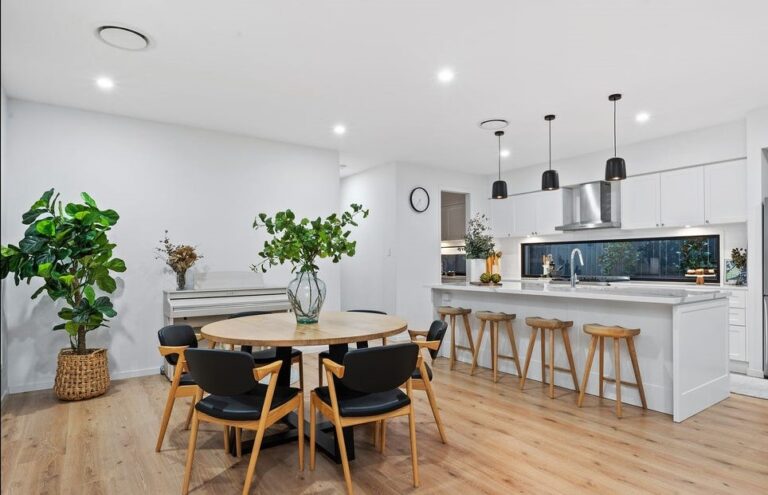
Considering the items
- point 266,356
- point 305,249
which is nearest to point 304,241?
point 305,249

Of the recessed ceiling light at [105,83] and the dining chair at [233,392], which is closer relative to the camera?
the dining chair at [233,392]

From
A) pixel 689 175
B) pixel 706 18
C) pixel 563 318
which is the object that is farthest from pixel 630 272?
pixel 706 18

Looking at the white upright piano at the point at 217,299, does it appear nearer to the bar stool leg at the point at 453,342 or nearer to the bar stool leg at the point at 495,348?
the bar stool leg at the point at 453,342

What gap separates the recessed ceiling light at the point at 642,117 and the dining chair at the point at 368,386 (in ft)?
12.8

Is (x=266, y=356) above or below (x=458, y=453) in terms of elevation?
above

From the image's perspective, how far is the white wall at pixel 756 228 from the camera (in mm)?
4699

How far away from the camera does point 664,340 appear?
3.69m

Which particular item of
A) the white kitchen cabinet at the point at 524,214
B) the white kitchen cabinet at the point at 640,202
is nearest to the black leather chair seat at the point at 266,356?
the white kitchen cabinet at the point at 640,202

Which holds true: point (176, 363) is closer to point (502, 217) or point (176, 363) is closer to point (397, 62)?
point (397, 62)

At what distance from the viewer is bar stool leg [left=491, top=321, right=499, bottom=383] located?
4.53 m

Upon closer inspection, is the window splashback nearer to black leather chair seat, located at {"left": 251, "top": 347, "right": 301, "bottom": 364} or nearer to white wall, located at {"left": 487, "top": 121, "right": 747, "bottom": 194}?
white wall, located at {"left": 487, "top": 121, "right": 747, "bottom": 194}

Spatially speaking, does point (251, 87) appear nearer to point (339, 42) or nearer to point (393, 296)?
point (339, 42)

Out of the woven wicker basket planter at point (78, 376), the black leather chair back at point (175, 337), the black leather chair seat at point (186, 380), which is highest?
the black leather chair back at point (175, 337)

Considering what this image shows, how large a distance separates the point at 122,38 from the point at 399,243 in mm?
4413
